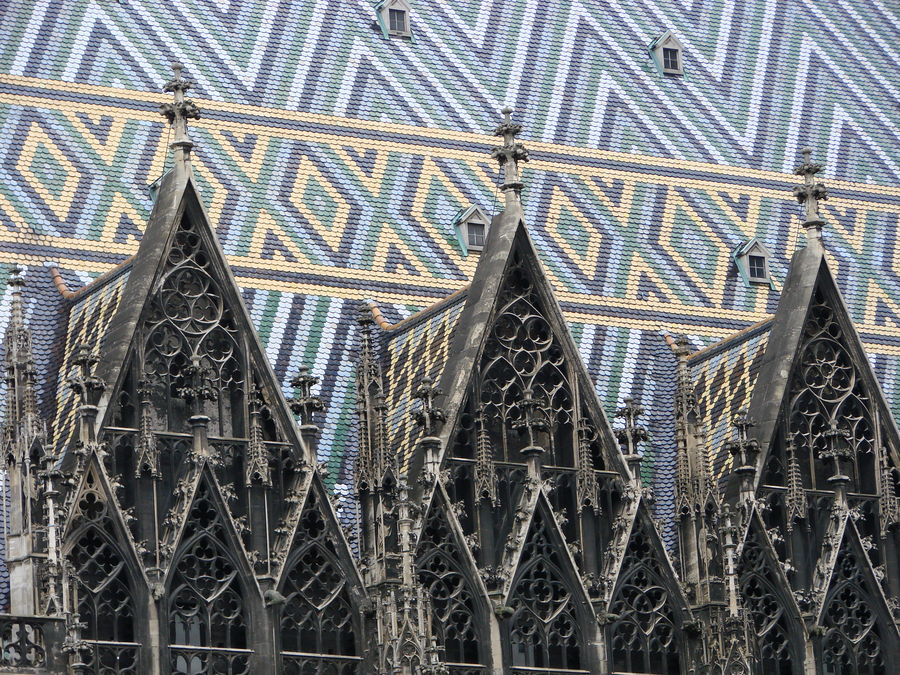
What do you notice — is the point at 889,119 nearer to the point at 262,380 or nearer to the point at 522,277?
the point at 522,277

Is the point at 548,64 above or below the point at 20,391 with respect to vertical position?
above

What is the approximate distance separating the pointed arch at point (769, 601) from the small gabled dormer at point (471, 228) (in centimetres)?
706

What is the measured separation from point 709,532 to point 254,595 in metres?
5.92

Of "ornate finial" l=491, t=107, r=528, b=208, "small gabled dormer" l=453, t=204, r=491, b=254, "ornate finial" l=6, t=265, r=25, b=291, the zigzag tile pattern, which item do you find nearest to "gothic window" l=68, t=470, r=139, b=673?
"ornate finial" l=6, t=265, r=25, b=291

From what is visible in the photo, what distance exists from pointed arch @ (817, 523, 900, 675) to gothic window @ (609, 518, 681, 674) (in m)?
2.22

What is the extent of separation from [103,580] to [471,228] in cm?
1064

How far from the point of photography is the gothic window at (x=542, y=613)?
1559 inches

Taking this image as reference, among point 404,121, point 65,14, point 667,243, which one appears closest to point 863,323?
point 667,243

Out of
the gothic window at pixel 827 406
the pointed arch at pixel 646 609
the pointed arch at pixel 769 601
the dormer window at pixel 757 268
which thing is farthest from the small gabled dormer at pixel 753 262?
the pointed arch at pixel 646 609

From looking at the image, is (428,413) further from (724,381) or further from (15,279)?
(724,381)

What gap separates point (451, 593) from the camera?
39.2m

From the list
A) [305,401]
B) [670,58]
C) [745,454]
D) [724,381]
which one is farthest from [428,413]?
[670,58]

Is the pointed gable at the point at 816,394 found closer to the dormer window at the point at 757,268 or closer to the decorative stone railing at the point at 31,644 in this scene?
the dormer window at the point at 757,268

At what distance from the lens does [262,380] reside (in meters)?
39.1
